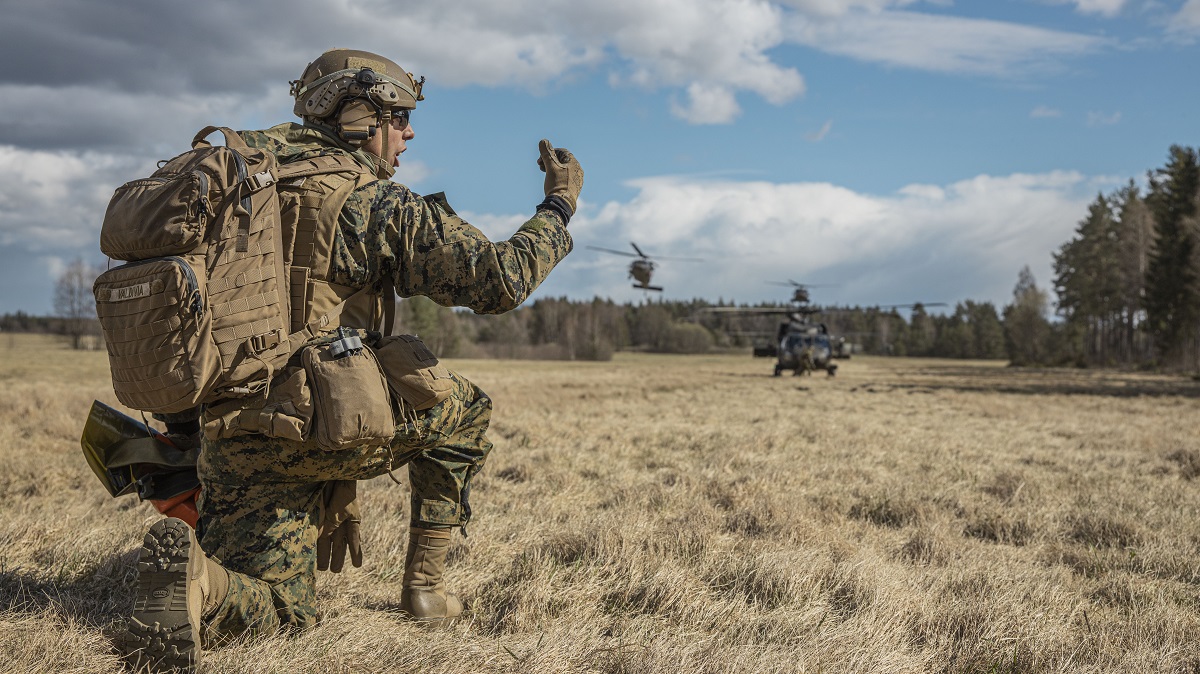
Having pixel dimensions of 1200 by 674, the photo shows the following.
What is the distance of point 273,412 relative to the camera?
2.94 m

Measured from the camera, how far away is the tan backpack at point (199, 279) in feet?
8.85

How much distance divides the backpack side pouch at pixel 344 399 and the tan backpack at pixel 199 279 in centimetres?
16

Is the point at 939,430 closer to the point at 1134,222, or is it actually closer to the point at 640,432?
the point at 640,432

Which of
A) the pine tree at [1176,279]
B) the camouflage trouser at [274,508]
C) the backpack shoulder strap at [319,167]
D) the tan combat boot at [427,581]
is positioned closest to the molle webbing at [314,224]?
the backpack shoulder strap at [319,167]

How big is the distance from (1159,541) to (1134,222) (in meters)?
59.0

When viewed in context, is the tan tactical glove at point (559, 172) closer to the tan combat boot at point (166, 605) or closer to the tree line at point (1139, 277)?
the tan combat boot at point (166, 605)

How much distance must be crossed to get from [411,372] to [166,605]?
40.7 inches

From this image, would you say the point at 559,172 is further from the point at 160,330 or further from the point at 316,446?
the point at 160,330

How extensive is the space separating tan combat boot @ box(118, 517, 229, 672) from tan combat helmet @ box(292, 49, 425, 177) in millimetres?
1547

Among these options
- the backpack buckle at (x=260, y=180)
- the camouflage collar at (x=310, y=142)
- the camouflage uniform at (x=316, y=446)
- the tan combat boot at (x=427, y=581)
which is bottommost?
the tan combat boot at (x=427, y=581)

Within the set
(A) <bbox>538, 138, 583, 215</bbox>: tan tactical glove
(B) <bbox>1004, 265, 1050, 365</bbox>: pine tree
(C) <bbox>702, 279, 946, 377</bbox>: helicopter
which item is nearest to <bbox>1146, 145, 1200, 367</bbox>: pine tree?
(C) <bbox>702, 279, 946, 377</bbox>: helicopter

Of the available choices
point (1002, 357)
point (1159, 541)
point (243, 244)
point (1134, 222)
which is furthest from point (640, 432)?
point (1002, 357)

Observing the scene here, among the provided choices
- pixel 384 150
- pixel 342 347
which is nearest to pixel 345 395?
pixel 342 347

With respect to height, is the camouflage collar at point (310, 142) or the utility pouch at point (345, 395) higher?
the camouflage collar at point (310, 142)
